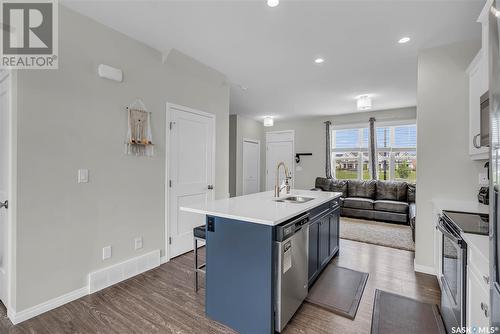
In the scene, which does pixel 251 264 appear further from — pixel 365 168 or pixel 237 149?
pixel 365 168

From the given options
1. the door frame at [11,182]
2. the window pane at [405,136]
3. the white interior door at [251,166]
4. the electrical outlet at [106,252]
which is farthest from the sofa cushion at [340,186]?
the door frame at [11,182]

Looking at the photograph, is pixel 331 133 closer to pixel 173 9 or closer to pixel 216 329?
pixel 173 9

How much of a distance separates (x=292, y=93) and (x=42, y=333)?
15.4 feet

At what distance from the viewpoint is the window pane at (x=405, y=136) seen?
5.83m

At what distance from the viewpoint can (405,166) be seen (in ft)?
19.6

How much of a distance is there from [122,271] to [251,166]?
17.3 ft

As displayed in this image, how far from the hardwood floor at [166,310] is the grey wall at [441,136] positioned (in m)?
0.63

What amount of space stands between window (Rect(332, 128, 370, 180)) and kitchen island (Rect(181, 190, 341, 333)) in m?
5.02

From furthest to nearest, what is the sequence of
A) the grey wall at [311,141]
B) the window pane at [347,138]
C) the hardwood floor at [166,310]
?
the grey wall at [311,141] < the window pane at [347,138] < the hardwood floor at [166,310]

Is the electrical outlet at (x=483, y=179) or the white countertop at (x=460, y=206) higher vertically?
the electrical outlet at (x=483, y=179)

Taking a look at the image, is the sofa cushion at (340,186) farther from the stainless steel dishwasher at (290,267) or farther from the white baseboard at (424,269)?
the stainless steel dishwasher at (290,267)

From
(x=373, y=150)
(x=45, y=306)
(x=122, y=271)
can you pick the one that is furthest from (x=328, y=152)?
(x=45, y=306)

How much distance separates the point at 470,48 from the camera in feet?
8.57

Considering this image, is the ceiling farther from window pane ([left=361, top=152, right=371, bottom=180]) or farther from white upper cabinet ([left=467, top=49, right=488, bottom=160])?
window pane ([left=361, top=152, right=371, bottom=180])
